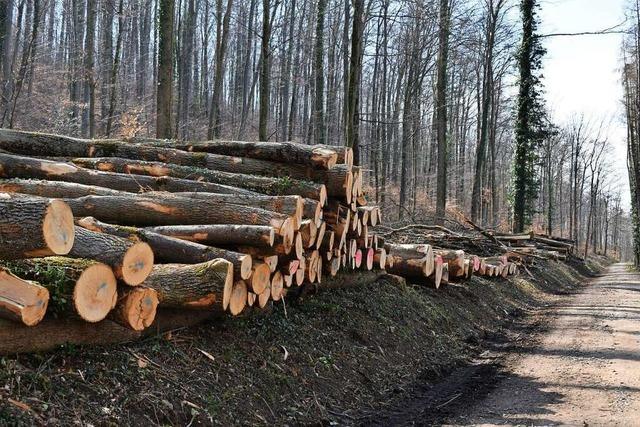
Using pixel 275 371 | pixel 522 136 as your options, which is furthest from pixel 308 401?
pixel 522 136

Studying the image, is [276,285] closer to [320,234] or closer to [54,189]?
[320,234]

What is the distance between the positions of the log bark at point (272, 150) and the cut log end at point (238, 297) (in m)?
2.74

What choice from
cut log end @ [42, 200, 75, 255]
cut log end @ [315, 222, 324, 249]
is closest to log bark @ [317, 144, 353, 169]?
cut log end @ [315, 222, 324, 249]

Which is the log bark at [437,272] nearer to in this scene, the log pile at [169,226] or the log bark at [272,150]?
the log pile at [169,226]

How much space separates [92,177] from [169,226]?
7.17 feet

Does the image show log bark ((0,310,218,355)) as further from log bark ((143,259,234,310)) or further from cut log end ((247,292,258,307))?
cut log end ((247,292,258,307))

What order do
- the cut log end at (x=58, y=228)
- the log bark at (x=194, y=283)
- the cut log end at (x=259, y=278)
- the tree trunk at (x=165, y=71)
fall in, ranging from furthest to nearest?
the tree trunk at (x=165, y=71) → the cut log end at (x=259, y=278) → the log bark at (x=194, y=283) → the cut log end at (x=58, y=228)

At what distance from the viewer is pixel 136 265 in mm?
4691

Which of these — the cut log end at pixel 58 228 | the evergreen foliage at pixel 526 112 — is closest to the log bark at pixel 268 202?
the cut log end at pixel 58 228

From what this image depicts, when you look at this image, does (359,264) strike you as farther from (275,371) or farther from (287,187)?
(275,371)

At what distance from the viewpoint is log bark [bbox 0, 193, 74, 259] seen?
400 centimetres

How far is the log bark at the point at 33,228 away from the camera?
4004 millimetres

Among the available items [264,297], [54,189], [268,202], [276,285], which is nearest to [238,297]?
[264,297]

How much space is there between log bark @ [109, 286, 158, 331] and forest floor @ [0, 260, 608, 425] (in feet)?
1.03
